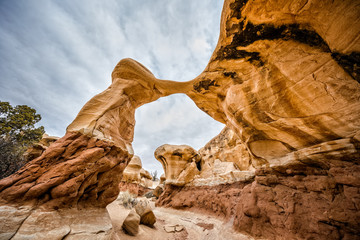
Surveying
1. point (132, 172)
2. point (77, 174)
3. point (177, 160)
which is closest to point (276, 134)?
point (77, 174)

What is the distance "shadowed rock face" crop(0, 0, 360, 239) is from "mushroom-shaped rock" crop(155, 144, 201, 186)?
6.16 m

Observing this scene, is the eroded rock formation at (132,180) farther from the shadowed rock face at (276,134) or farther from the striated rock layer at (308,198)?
the striated rock layer at (308,198)

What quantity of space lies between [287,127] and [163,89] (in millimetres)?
4858

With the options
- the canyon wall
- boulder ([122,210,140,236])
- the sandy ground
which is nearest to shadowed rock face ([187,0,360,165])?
the canyon wall

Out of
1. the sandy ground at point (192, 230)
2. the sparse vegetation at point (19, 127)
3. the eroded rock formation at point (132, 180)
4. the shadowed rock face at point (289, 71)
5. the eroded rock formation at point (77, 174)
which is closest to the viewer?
the eroded rock formation at point (77, 174)

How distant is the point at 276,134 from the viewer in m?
3.57

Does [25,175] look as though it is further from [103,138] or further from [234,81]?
[234,81]

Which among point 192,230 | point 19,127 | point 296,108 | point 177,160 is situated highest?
point 19,127

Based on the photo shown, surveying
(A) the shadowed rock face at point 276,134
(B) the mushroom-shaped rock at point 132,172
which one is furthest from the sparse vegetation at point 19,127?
(A) the shadowed rock face at point 276,134

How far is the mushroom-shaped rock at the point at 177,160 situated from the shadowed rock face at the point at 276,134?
242 inches

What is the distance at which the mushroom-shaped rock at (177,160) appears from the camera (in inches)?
387

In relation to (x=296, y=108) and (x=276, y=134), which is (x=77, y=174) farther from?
(x=296, y=108)

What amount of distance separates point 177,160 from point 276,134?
8.17 m

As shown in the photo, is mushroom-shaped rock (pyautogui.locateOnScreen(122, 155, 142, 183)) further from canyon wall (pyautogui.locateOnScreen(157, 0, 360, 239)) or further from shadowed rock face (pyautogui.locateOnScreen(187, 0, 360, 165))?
shadowed rock face (pyautogui.locateOnScreen(187, 0, 360, 165))
